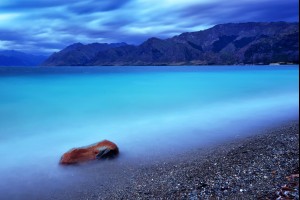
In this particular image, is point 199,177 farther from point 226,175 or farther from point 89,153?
point 89,153

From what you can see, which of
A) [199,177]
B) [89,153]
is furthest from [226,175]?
[89,153]

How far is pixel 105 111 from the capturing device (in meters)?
26.8

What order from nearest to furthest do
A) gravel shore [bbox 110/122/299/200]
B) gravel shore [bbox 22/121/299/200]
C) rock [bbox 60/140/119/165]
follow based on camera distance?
gravel shore [bbox 110/122/299/200]
gravel shore [bbox 22/121/299/200]
rock [bbox 60/140/119/165]

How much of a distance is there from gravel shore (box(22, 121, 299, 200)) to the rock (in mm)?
450

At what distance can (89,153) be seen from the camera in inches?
462

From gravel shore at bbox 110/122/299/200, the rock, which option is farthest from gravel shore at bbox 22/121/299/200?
the rock

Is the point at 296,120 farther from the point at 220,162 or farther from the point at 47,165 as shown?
the point at 47,165

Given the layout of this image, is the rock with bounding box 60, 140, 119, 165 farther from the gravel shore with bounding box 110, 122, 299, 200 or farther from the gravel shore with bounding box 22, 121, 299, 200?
the gravel shore with bounding box 110, 122, 299, 200

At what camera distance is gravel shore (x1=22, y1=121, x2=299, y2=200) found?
310 inches

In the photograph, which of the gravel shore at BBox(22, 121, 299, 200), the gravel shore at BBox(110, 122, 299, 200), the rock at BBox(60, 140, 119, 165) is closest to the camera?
the gravel shore at BBox(110, 122, 299, 200)

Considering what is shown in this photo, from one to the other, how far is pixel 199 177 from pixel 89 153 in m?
4.81

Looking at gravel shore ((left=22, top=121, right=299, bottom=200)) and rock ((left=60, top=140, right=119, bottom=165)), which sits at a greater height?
rock ((left=60, top=140, right=119, bottom=165))

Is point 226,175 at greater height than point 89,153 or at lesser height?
lesser

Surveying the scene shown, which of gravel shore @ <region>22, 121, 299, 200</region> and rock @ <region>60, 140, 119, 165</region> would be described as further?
rock @ <region>60, 140, 119, 165</region>
